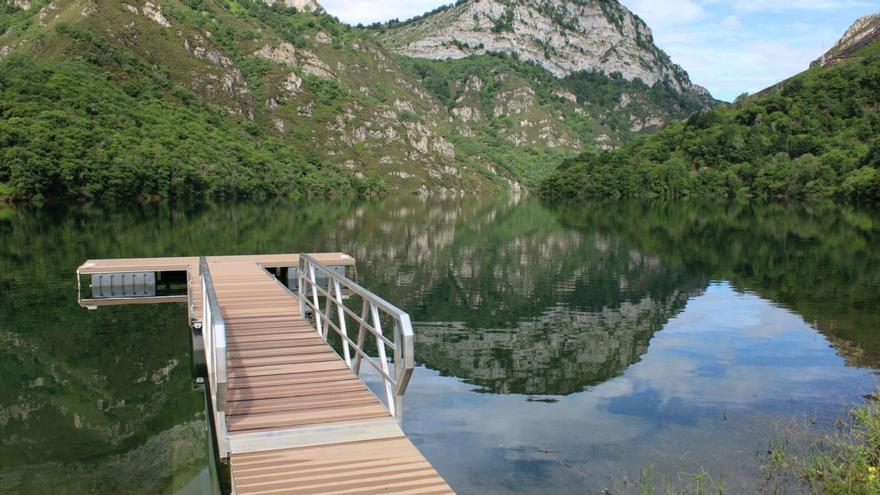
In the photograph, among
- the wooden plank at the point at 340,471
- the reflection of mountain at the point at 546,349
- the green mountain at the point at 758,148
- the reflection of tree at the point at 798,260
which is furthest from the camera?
the green mountain at the point at 758,148

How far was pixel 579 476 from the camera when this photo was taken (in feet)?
34.7

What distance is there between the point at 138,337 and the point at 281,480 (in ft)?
46.8

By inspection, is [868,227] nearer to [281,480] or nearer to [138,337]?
[138,337]

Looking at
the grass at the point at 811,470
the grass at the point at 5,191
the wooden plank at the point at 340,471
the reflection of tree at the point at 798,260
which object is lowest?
the reflection of tree at the point at 798,260

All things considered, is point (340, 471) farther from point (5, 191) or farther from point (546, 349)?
point (5, 191)

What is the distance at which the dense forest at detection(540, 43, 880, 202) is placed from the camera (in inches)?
5595

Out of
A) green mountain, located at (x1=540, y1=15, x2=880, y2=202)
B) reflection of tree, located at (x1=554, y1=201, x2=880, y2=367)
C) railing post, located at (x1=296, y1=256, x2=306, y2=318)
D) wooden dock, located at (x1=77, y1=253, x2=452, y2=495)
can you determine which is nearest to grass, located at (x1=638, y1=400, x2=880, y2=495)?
wooden dock, located at (x1=77, y1=253, x2=452, y2=495)

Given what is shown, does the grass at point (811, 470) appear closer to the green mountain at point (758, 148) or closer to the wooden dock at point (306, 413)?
the wooden dock at point (306, 413)

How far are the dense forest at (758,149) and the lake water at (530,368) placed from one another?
115784mm

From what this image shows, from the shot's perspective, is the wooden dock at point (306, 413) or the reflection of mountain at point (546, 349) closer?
the wooden dock at point (306, 413)

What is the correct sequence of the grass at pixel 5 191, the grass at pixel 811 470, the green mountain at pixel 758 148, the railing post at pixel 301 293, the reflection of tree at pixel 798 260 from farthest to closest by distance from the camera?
1. the green mountain at pixel 758 148
2. the grass at pixel 5 191
3. the reflection of tree at pixel 798 260
4. the railing post at pixel 301 293
5. the grass at pixel 811 470

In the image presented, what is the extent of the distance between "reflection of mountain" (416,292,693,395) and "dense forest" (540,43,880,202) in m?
124

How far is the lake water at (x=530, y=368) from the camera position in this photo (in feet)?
36.5

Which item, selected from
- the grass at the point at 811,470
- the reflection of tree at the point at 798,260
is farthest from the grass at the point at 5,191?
the grass at the point at 811,470
